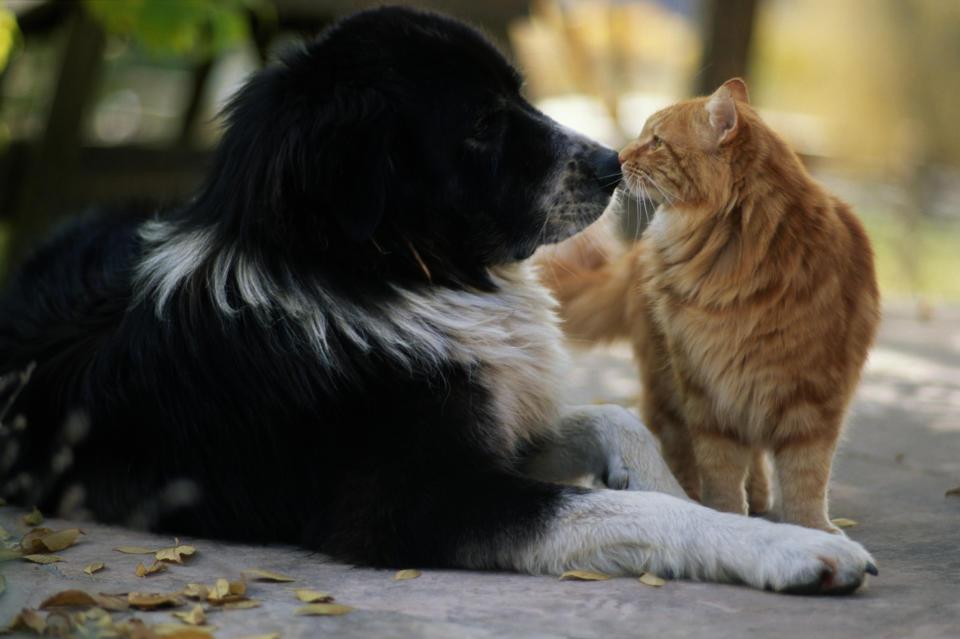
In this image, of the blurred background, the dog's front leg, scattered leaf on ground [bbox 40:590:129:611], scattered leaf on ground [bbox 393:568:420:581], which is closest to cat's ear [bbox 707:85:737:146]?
the dog's front leg

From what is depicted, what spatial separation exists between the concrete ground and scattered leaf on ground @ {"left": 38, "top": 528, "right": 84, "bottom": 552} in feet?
0.07

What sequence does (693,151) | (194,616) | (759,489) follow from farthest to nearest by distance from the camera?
(759,489) → (693,151) → (194,616)

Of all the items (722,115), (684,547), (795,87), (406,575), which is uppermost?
(795,87)

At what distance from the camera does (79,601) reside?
2.25 meters

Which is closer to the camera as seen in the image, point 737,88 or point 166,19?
point 737,88

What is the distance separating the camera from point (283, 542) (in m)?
2.93

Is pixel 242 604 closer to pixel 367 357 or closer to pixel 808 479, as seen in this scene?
Answer: pixel 367 357

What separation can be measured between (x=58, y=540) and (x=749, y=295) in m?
2.07

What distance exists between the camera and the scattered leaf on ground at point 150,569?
99.8 inches

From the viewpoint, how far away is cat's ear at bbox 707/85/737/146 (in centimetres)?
300

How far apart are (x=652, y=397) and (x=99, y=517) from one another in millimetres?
1817

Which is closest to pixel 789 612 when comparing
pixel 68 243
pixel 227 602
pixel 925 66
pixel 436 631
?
pixel 436 631

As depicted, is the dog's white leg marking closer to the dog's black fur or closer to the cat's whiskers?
the dog's black fur

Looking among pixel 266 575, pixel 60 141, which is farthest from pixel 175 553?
pixel 60 141
